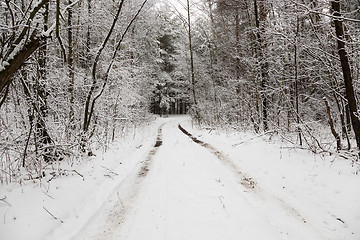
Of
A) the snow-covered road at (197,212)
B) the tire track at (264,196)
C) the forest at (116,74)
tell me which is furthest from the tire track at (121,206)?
the tire track at (264,196)

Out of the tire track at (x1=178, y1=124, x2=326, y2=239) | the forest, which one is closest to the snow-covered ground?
the tire track at (x1=178, y1=124, x2=326, y2=239)

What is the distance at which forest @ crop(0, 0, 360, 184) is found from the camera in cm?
417

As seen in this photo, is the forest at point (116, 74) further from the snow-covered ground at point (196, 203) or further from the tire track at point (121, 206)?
the tire track at point (121, 206)

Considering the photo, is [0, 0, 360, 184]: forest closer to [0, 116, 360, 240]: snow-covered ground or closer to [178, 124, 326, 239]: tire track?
[0, 116, 360, 240]: snow-covered ground

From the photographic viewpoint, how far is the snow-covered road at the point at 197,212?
2.77 m

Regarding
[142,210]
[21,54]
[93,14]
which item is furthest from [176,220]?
[93,14]

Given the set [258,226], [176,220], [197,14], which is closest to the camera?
[258,226]

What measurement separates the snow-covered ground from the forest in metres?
0.85

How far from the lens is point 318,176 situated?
13.9 ft

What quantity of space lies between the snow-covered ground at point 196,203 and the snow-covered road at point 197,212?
2cm

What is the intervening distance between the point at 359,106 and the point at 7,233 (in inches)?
307

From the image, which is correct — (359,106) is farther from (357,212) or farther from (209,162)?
(209,162)

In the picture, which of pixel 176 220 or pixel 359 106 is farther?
pixel 359 106

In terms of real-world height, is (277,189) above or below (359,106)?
below
